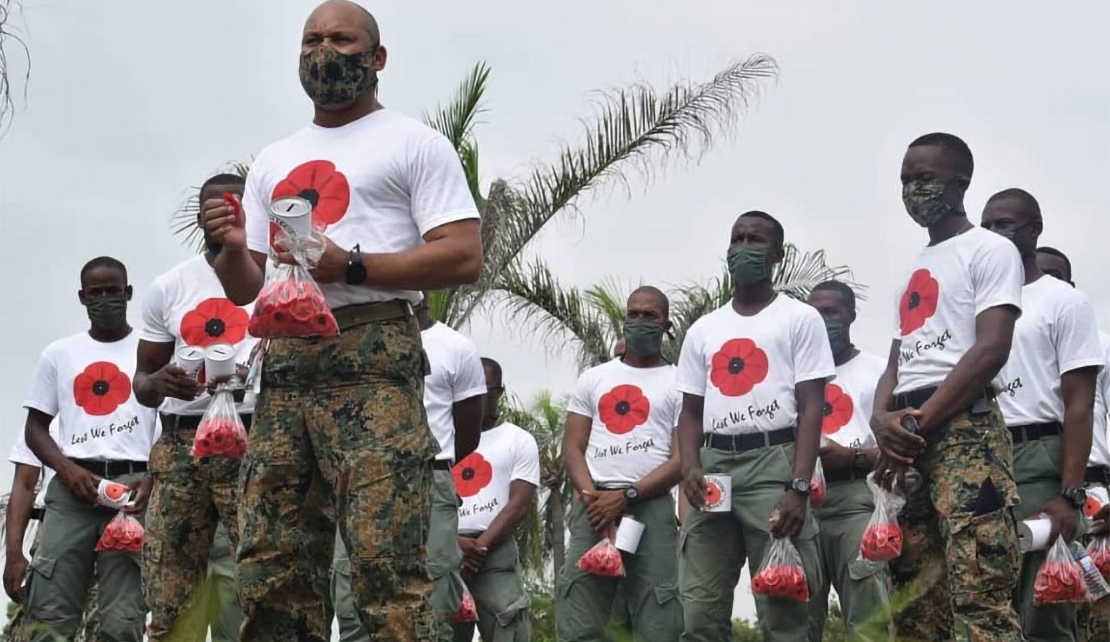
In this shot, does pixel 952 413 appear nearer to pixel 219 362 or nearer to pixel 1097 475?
pixel 1097 475

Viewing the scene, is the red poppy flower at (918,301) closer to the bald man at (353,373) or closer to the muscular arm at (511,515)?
the bald man at (353,373)

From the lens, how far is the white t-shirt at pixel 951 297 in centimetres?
648

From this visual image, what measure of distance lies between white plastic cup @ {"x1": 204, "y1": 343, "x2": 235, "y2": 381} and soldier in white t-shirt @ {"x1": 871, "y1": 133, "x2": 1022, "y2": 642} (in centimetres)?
259

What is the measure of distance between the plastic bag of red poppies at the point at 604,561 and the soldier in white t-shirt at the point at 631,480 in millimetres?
173

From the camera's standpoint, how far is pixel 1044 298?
7.52 metres

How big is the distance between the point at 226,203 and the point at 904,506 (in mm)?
2991

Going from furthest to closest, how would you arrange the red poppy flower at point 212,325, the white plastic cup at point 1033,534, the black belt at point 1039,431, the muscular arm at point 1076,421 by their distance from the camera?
the black belt at point 1039,431 → the red poppy flower at point 212,325 → the muscular arm at point 1076,421 → the white plastic cup at point 1033,534

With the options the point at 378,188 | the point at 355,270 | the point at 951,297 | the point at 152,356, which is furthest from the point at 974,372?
the point at 152,356

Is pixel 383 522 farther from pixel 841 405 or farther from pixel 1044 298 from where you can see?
pixel 841 405

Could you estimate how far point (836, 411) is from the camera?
9.66m

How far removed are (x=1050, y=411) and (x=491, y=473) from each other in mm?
4435

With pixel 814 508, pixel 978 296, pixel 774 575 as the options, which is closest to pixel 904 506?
pixel 978 296

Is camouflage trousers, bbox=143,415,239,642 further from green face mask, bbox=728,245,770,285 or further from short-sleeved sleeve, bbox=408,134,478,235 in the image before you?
green face mask, bbox=728,245,770,285

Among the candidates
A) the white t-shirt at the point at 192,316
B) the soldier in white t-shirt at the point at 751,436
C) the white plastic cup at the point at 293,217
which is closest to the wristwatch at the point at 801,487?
the soldier in white t-shirt at the point at 751,436
